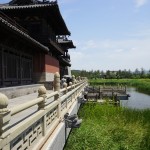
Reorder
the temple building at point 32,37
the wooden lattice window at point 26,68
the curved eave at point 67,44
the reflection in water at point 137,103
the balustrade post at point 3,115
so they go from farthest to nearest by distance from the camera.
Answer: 1. the curved eave at point 67,44
2. the reflection in water at point 137,103
3. the wooden lattice window at point 26,68
4. the temple building at point 32,37
5. the balustrade post at point 3,115

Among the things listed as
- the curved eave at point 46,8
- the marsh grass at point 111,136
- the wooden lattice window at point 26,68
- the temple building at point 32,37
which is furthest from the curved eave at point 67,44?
the marsh grass at point 111,136

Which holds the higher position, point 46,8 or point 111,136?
point 46,8

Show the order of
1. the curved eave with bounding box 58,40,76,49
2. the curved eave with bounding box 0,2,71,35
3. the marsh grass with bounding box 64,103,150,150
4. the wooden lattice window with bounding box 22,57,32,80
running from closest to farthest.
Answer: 1. the marsh grass with bounding box 64,103,150,150
2. the wooden lattice window with bounding box 22,57,32,80
3. the curved eave with bounding box 0,2,71,35
4. the curved eave with bounding box 58,40,76,49

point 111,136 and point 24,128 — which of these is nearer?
point 24,128

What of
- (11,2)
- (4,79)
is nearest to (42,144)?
(4,79)

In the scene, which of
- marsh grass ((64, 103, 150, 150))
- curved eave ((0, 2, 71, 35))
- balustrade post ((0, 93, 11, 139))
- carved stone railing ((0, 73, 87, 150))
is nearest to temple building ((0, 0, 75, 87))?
curved eave ((0, 2, 71, 35))

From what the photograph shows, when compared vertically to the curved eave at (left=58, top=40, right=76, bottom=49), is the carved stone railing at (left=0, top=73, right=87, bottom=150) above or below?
below

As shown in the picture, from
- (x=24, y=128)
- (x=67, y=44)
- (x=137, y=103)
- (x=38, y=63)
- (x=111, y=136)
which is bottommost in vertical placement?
(x=137, y=103)

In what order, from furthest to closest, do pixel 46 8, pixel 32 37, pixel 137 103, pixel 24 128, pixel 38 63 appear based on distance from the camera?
pixel 137 103, pixel 38 63, pixel 32 37, pixel 46 8, pixel 24 128

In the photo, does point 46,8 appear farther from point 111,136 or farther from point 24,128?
point 24,128

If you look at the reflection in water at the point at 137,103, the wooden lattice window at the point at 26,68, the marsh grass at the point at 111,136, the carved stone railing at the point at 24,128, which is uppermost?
the wooden lattice window at the point at 26,68

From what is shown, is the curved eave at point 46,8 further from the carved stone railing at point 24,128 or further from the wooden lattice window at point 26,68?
the carved stone railing at point 24,128

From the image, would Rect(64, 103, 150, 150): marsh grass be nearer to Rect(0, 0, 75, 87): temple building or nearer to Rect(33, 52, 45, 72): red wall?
Rect(0, 0, 75, 87): temple building

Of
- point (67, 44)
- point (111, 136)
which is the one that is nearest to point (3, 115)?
point (111, 136)
